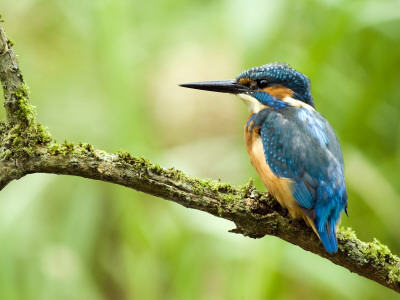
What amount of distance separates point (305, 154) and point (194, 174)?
1278 millimetres

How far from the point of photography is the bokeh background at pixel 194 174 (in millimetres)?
3076

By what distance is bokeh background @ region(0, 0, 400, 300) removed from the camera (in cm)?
308

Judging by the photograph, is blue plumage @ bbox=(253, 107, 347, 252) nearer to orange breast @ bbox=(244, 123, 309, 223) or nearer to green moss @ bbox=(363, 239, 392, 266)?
orange breast @ bbox=(244, 123, 309, 223)

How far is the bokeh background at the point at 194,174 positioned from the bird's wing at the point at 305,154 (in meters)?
0.60

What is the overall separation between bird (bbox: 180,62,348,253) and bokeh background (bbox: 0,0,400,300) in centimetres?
33

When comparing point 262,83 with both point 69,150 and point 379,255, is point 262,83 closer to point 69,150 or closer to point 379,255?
point 379,255

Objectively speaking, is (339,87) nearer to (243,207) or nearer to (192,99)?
(243,207)

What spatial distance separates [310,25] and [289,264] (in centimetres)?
145

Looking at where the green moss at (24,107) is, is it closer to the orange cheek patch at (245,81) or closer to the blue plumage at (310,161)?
the blue plumage at (310,161)

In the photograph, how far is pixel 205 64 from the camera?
233 inches

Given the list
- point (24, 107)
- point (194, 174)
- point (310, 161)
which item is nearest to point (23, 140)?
point (24, 107)

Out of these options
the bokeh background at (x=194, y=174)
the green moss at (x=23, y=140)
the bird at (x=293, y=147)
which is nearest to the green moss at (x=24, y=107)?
the green moss at (x=23, y=140)

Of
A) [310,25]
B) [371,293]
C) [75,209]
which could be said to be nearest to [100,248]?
[75,209]

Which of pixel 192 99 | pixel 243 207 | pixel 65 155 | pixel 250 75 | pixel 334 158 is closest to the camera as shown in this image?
pixel 65 155
